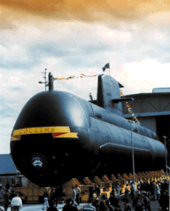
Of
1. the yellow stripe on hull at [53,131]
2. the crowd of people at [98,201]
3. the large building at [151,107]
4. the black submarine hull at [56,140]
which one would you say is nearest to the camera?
the crowd of people at [98,201]

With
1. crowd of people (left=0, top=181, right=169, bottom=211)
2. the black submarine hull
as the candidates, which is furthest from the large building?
the black submarine hull

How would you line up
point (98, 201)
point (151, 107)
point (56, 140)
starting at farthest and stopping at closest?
point (151, 107)
point (56, 140)
point (98, 201)

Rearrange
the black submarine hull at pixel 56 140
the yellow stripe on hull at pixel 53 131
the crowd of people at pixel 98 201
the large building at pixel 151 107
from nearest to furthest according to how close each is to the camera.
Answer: the crowd of people at pixel 98 201, the black submarine hull at pixel 56 140, the yellow stripe on hull at pixel 53 131, the large building at pixel 151 107

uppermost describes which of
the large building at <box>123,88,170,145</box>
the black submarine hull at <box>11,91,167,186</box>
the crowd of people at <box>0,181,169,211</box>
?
the large building at <box>123,88,170,145</box>

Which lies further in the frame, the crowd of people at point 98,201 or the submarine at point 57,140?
the submarine at point 57,140

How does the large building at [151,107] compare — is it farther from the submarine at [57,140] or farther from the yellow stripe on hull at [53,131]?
the yellow stripe on hull at [53,131]

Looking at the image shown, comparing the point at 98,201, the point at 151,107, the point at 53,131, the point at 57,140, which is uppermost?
the point at 151,107

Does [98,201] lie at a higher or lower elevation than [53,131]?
lower

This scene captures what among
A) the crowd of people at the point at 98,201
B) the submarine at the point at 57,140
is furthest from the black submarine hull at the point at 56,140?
the crowd of people at the point at 98,201

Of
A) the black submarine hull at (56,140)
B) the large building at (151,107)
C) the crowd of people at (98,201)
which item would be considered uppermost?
the large building at (151,107)

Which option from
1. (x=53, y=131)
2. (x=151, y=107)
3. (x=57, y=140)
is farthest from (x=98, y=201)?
(x=151, y=107)

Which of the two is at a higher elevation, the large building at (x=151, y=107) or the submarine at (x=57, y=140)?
the large building at (x=151, y=107)

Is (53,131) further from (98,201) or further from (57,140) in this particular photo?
(98,201)

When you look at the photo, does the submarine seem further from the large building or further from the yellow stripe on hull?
the large building
